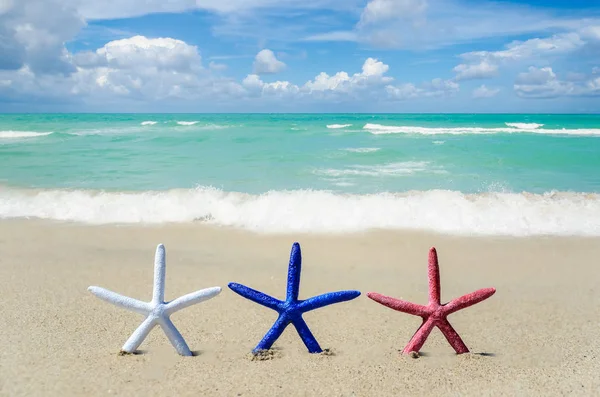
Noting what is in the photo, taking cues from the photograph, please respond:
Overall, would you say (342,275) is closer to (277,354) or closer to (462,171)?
(277,354)

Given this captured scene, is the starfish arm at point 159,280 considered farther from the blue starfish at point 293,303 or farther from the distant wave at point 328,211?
the distant wave at point 328,211

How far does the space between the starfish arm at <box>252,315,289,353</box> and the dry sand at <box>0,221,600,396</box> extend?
132 mm

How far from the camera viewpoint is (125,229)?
860 cm

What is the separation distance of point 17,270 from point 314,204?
5647 millimetres

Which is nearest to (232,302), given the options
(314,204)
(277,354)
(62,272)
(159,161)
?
(277,354)

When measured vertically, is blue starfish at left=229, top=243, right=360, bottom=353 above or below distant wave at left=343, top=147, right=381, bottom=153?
below

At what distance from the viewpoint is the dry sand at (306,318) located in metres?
3.68

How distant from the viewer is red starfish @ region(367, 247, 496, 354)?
3936mm

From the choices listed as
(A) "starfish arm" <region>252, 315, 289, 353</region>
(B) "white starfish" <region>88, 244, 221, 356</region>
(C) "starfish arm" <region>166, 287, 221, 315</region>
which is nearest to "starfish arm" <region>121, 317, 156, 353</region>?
(B) "white starfish" <region>88, 244, 221, 356</region>

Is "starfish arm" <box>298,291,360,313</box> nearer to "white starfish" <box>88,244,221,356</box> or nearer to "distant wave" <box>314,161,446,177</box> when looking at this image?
"white starfish" <box>88,244,221,356</box>

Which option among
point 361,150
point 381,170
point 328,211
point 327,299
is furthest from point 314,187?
point 361,150

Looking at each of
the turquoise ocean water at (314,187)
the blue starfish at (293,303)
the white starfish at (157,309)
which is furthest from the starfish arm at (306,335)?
the turquoise ocean water at (314,187)

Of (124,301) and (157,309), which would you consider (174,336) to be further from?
(124,301)

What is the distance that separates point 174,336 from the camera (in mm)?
3979
